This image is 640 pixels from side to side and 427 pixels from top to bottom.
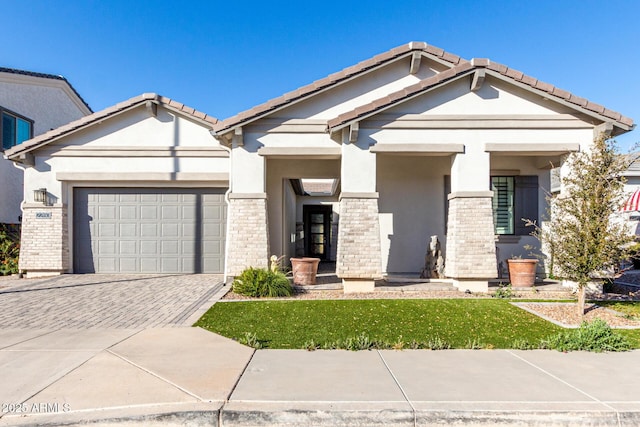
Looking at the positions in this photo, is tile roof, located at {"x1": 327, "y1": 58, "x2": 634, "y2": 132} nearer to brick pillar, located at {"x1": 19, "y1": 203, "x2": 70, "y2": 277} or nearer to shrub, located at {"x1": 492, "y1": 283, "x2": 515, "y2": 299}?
shrub, located at {"x1": 492, "y1": 283, "x2": 515, "y2": 299}

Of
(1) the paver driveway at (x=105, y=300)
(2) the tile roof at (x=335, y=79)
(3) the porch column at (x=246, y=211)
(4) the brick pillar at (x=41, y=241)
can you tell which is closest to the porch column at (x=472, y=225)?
(2) the tile roof at (x=335, y=79)

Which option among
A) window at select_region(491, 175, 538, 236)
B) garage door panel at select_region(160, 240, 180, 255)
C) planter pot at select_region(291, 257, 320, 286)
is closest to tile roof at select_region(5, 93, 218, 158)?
garage door panel at select_region(160, 240, 180, 255)

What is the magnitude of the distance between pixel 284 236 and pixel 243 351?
7.86 metres

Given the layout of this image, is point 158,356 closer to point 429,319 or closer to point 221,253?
point 429,319

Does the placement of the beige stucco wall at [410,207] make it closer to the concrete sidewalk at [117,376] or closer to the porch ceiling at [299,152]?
the porch ceiling at [299,152]

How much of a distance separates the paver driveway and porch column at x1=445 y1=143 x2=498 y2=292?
588 cm

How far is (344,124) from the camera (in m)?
9.15

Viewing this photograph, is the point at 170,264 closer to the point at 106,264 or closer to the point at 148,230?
the point at 148,230

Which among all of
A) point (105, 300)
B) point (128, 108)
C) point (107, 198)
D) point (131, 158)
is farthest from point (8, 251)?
point (105, 300)

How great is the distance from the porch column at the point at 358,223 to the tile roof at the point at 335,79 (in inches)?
70.3

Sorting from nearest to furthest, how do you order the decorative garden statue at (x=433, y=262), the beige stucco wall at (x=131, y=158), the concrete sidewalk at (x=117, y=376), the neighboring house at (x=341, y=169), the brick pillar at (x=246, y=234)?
the concrete sidewalk at (x=117, y=376)
the neighboring house at (x=341, y=169)
the brick pillar at (x=246, y=234)
the decorative garden statue at (x=433, y=262)
the beige stucco wall at (x=131, y=158)

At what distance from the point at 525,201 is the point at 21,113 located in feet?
61.2

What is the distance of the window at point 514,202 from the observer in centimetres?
1164

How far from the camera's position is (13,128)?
14.7 metres
